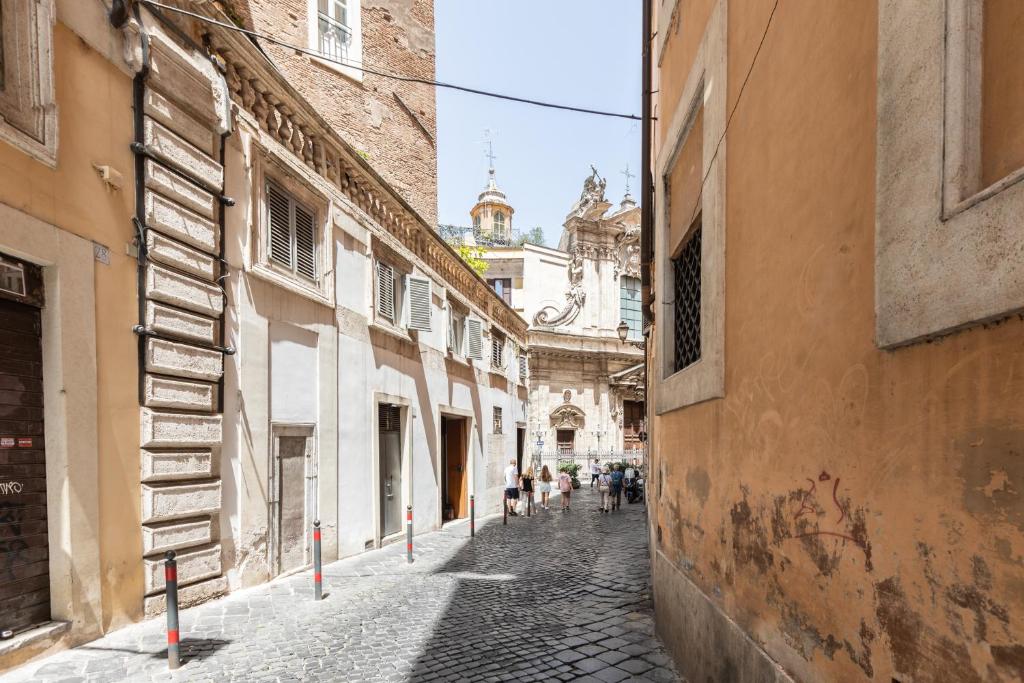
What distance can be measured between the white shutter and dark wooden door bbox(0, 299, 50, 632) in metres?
7.66

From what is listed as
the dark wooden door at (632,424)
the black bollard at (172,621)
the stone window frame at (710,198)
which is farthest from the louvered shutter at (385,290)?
the dark wooden door at (632,424)

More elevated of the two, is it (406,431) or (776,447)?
(776,447)

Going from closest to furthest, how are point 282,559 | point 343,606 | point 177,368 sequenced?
point 177,368, point 343,606, point 282,559

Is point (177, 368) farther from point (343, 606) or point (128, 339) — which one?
point (343, 606)

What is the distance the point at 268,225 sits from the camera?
26.5ft

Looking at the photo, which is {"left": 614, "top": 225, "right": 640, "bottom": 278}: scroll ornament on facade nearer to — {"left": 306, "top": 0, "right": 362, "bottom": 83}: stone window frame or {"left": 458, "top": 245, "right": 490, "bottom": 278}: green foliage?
{"left": 458, "top": 245, "right": 490, "bottom": 278}: green foliage

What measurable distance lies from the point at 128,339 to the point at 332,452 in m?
3.97

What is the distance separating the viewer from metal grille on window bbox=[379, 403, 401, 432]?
11.3 meters

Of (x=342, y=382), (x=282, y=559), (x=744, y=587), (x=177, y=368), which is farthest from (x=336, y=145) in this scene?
(x=744, y=587)

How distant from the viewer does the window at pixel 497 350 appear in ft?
64.6

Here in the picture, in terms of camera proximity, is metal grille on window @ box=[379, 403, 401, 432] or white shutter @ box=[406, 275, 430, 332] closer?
metal grille on window @ box=[379, 403, 401, 432]

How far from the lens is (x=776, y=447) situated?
3.27 meters

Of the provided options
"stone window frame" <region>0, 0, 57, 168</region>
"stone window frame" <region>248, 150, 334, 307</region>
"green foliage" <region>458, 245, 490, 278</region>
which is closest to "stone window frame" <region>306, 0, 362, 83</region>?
"stone window frame" <region>248, 150, 334, 307</region>

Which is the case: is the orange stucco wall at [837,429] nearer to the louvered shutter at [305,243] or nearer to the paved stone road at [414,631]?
the paved stone road at [414,631]
